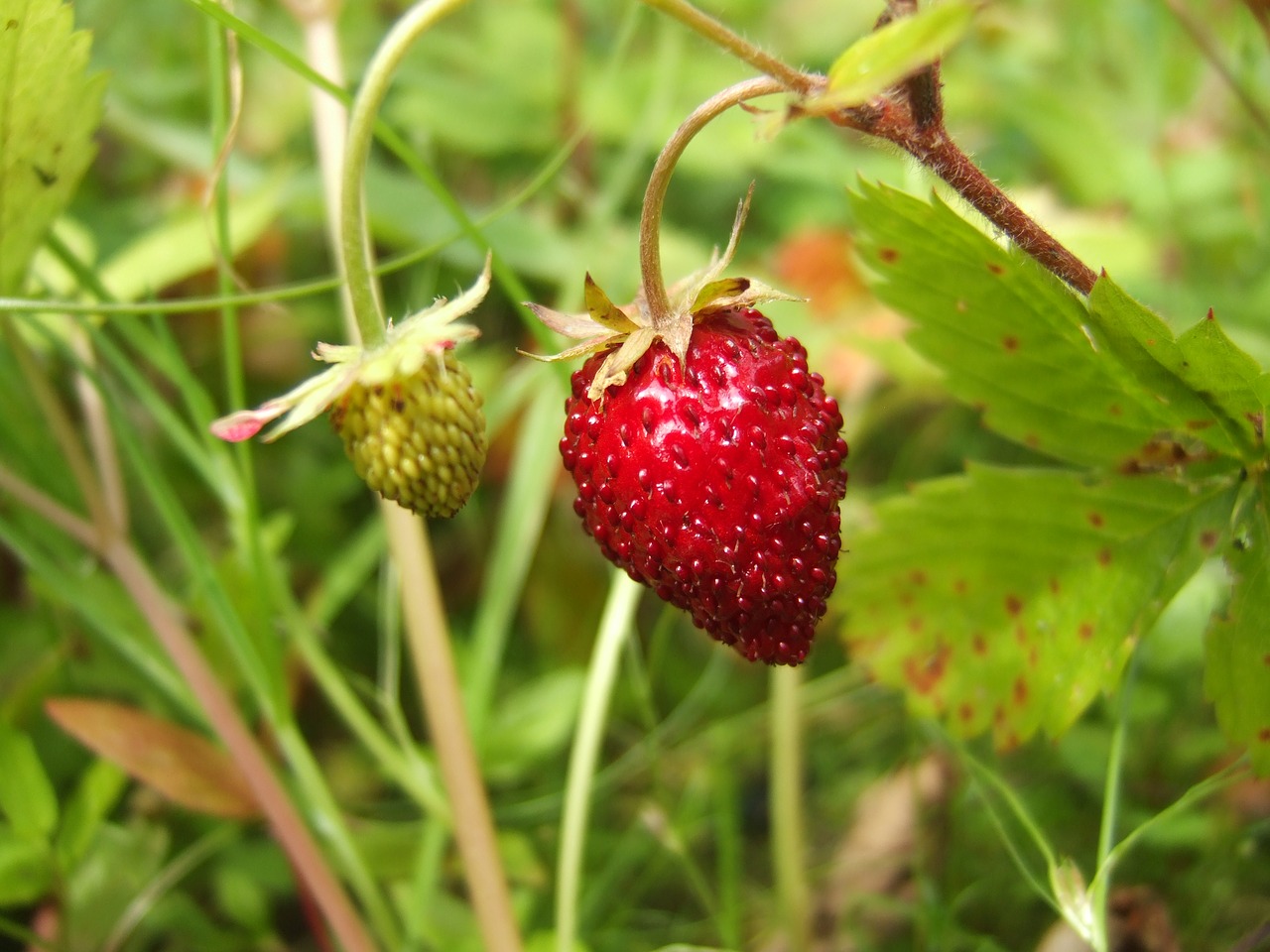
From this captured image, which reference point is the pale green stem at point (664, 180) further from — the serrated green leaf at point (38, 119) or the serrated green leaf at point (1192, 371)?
the serrated green leaf at point (38, 119)

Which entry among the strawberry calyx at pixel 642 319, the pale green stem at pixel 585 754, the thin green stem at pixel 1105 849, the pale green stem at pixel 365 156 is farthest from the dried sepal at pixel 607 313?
the thin green stem at pixel 1105 849

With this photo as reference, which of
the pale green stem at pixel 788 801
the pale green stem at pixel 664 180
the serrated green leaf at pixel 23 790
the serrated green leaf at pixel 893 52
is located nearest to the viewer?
the serrated green leaf at pixel 893 52

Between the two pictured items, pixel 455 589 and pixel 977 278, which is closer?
pixel 977 278

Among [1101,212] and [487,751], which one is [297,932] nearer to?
[487,751]

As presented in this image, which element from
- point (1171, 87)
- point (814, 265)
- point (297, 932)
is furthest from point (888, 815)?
point (1171, 87)

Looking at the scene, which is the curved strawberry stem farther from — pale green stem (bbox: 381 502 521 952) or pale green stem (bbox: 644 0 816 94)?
pale green stem (bbox: 381 502 521 952)

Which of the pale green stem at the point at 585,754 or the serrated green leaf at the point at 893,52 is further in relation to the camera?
the pale green stem at the point at 585,754
